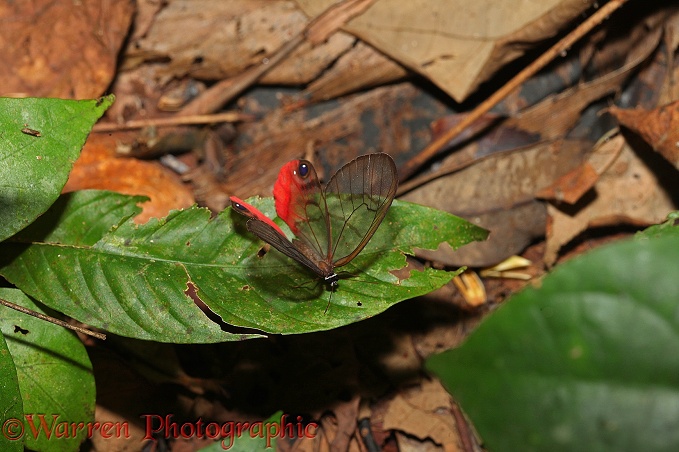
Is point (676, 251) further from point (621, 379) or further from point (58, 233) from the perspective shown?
point (58, 233)

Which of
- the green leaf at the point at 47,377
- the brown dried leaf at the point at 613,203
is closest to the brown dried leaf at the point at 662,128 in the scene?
the brown dried leaf at the point at 613,203

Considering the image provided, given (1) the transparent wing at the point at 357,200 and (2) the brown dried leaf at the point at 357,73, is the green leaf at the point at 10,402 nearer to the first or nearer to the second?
(1) the transparent wing at the point at 357,200

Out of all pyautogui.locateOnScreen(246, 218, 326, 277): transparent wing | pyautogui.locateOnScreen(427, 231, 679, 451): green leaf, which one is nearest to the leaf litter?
pyautogui.locateOnScreen(246, 218, 326, 277): transparent wing

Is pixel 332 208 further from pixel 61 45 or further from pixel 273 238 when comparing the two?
pixel 61 45

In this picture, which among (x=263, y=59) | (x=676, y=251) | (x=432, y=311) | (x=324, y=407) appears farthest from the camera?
(x=263, y=59)

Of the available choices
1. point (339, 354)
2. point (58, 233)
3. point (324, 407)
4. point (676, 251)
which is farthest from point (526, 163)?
point (58, 233)

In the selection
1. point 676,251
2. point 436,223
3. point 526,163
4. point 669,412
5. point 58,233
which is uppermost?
point 526,163
